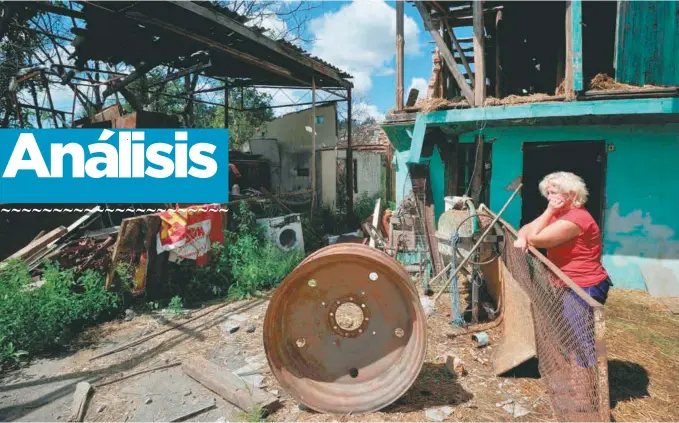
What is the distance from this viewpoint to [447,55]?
269 inches

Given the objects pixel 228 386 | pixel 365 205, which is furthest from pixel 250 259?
pixel 365 205

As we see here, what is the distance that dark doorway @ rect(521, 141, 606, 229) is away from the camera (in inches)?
291

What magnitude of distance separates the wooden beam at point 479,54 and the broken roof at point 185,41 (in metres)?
4.18

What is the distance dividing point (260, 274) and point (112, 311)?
7.95 ft

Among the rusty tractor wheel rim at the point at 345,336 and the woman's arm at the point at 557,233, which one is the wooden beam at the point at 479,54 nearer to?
the woman's arm at the point at 557,233

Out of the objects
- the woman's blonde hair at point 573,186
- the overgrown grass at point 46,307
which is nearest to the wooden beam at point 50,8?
the overgrown grass at point 46,307

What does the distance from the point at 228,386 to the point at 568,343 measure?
319 centimetres

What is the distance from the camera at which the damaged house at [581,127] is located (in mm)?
6059

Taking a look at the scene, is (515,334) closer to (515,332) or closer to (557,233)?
(515,332)

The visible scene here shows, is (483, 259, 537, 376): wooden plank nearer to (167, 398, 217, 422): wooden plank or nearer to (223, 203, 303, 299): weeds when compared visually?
(167, 398, 217, 422): wooden plank

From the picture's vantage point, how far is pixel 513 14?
27.2 feet

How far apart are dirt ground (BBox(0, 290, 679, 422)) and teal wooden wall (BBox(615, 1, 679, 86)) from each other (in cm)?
379

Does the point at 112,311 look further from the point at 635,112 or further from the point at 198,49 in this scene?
the point at 635,112

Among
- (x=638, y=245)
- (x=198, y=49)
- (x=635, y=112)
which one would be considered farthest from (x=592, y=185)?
(x=198, y=49)
